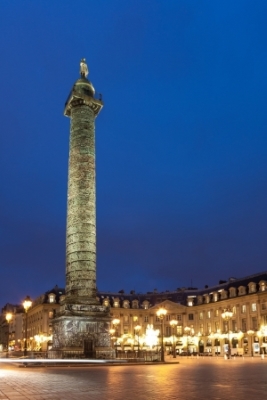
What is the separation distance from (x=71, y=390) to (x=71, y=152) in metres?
25.3

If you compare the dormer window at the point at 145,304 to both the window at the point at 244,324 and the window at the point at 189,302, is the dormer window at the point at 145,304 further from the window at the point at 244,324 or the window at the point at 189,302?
the window at the point at 244,324

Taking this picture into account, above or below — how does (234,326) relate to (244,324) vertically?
below

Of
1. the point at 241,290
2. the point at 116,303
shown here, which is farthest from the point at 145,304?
the point at 241,290

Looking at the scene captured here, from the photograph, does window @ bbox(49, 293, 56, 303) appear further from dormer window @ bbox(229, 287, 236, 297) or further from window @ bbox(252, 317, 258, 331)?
window @ bbox(252, 317, 258, 331)

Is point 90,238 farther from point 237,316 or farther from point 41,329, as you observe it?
point 41,329

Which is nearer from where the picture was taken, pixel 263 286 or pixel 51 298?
pixel 263 286

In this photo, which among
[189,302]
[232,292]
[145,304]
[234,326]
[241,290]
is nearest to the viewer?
[241,290]

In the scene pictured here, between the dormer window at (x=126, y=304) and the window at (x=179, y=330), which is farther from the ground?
the dormer window at (x=126, y=304)

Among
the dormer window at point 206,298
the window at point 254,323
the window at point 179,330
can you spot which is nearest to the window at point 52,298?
the window at point 179,330

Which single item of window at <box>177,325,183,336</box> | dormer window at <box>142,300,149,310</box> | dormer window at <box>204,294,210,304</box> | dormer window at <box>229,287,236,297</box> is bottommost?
window at <box>177,325,183,336</box>

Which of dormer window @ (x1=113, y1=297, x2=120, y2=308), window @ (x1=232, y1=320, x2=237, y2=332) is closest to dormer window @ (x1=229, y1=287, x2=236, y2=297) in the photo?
window @ (x1=232, y1=320, x2=237, y2=332)

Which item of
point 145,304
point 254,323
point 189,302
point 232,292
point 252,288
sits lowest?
point 254,323

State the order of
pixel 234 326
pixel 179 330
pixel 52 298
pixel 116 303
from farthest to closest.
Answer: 1. pixel 116 303
2. pixel 179 330
3. pixel 52 298
4. pixel 234 326

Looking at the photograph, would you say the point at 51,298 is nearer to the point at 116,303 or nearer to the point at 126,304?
the point at 116,303
